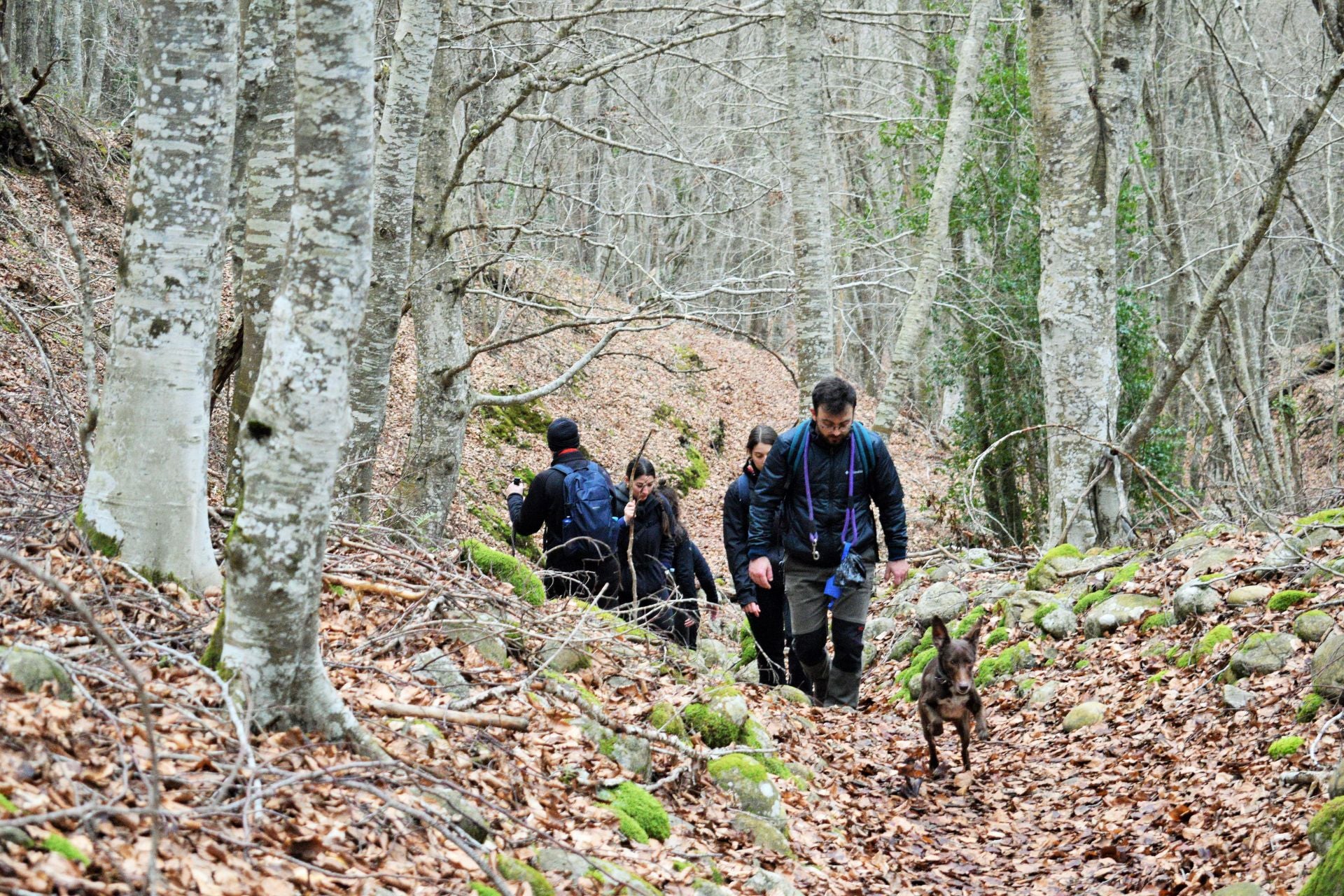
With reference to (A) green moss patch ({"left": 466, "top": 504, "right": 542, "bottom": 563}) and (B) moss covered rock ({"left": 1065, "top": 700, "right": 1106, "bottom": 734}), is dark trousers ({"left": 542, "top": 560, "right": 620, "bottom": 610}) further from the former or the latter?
(A) green moss patch ({"left": 466, "top": 504, "right": 542, "bottom": 563})

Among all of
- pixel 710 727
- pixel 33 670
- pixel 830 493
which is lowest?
pixel 710 727

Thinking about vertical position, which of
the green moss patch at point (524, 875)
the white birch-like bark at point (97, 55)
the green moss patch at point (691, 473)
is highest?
the white birch-like bark at point (97, 55)

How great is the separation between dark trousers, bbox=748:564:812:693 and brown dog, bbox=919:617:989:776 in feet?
4.45

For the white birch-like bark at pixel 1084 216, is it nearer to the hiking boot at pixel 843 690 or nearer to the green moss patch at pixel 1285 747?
the hiking boot at pixel 843 690

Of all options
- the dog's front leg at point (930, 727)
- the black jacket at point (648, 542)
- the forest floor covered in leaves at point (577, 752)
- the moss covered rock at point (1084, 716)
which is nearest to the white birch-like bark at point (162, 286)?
the forest floor covered in leaves at point (577, 752)

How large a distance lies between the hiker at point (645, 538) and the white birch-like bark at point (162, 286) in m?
4.06

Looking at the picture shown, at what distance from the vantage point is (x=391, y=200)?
7863 mm

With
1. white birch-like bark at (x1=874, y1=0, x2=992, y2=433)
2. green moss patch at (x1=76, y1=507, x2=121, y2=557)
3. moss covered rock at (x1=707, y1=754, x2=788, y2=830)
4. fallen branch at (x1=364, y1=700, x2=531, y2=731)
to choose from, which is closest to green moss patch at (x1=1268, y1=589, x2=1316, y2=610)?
moss covered rock at (x1=707, y1=754, x2=788, y2=830)

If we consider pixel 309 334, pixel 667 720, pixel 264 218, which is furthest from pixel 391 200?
pixel 309 334

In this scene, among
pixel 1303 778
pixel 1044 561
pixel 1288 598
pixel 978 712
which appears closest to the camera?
pixel 1303 778

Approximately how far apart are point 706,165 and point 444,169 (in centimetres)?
254

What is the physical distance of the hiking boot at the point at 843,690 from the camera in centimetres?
792

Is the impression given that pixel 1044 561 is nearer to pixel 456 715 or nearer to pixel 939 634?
pixel 939 634

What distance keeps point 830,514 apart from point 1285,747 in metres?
2.96
